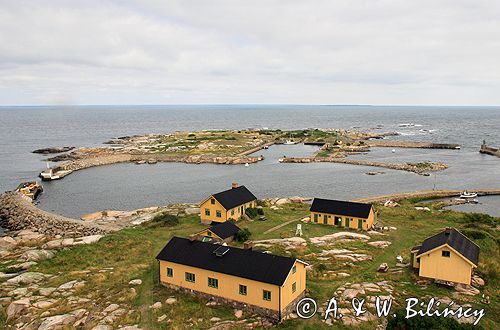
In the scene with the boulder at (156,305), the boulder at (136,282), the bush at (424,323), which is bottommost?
the boulder at (136,282)

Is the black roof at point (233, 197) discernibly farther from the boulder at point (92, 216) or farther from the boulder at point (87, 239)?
the boulder at point (92, 216)

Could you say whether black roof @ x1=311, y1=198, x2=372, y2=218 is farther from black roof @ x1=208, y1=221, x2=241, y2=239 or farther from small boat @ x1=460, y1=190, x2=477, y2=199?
small boat @ x1=460, y1=190, x2=477, y2=199

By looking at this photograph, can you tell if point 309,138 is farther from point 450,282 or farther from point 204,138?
point 450,282

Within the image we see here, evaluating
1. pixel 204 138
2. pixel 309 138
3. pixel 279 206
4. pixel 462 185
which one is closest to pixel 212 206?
pixel 279 206

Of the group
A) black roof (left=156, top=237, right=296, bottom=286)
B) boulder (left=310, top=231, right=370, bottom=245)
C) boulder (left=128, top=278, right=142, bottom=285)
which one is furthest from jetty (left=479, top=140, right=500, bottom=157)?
boulder (left=128, top=278, right=142, bottom=285)

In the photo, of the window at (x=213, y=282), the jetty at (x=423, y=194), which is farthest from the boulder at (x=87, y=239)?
the jetty at (x=423, y=194)

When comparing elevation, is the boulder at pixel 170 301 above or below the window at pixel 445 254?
below

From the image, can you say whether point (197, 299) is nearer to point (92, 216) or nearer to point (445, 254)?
point (445, 254)

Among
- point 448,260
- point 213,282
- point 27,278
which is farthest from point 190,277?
point 448,260
